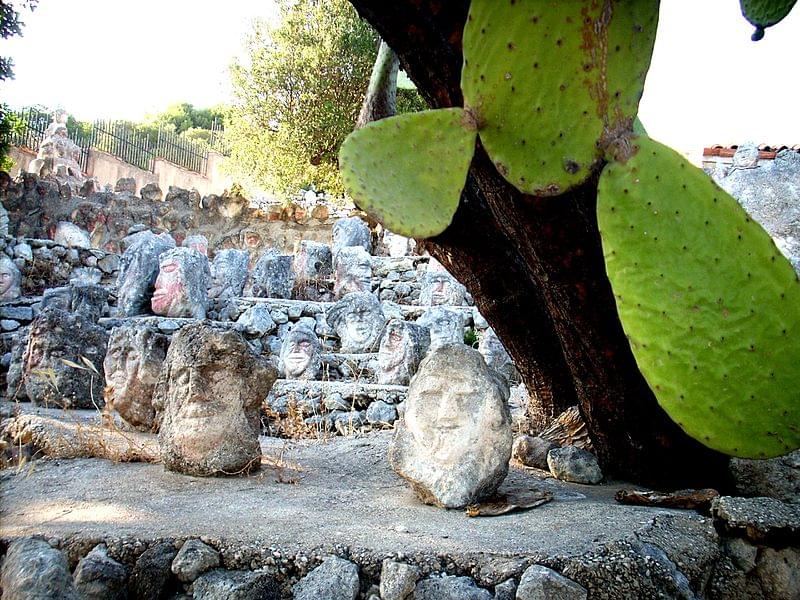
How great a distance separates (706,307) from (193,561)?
1.55 metres

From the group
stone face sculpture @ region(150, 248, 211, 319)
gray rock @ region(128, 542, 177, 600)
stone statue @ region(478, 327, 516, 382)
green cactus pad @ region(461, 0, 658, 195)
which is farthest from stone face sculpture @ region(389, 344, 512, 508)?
stone face sculpture @ region(150, 248, 211, 319)

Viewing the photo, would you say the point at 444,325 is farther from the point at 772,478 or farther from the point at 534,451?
the point at 772,478

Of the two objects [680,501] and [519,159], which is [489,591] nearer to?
[680,501]

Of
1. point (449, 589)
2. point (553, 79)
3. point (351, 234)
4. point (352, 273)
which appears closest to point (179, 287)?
point (352, 273)

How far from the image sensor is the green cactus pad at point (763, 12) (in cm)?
138

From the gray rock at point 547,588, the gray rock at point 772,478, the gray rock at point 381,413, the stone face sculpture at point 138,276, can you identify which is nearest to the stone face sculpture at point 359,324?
the gray rock at point 381,413

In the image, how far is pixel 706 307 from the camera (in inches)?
48.6

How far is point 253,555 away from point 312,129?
12.5 m

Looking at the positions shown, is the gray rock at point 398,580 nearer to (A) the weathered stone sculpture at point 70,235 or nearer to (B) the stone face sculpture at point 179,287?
(B) the stone face sculpture at point 179,287

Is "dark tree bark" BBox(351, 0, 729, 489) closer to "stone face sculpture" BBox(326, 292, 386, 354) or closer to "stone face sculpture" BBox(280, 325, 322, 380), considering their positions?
"stone face sculpture" BBox(280, 325, 322, 380)

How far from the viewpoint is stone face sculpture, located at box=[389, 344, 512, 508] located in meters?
2.58

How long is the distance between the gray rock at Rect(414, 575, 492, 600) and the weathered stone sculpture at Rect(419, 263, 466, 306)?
6.67m

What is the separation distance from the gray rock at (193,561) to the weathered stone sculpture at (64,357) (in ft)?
12.2

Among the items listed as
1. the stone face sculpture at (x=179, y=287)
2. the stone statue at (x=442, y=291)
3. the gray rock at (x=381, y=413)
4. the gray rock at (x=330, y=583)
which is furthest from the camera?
the stone statue at (x=442, y=291)
